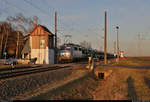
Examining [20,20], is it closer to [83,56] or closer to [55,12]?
[55,12]

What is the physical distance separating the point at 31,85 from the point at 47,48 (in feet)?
93.7

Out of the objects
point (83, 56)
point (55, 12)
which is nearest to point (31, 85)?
point (55, 12)

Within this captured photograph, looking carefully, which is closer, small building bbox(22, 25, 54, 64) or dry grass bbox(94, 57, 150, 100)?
dry grass bbox(94, 57, 150, 100)

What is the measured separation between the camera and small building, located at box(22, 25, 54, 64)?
4034 cm

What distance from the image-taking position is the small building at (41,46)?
132 ft

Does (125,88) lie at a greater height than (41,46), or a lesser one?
lesser

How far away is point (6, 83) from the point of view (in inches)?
449

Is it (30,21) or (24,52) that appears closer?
(24,52)

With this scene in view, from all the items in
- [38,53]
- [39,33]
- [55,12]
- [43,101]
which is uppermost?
[55,12]

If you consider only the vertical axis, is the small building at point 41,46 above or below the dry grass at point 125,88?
above

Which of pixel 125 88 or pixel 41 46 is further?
pixel 41 46

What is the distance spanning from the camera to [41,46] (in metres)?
41.3

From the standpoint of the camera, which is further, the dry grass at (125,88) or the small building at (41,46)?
the small building at (41,46)

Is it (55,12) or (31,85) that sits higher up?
(55,12)
